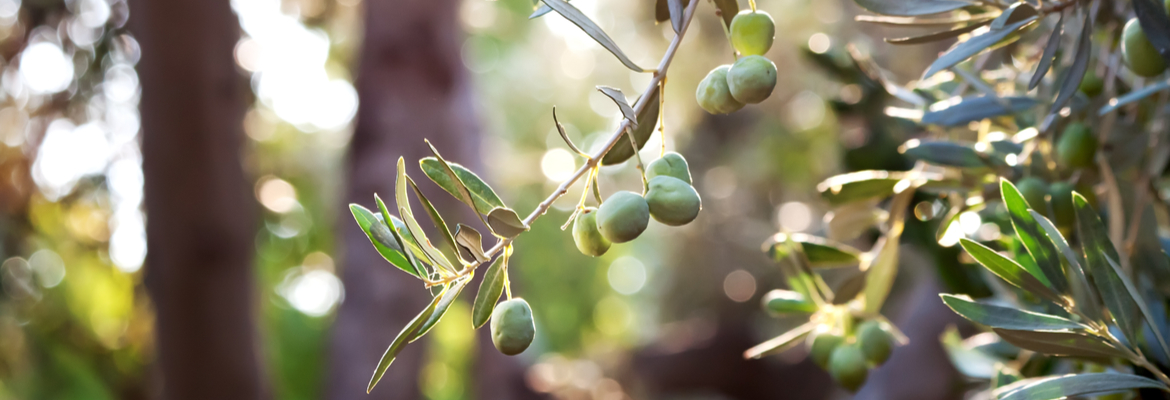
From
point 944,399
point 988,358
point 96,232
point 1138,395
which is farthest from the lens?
point 96,232

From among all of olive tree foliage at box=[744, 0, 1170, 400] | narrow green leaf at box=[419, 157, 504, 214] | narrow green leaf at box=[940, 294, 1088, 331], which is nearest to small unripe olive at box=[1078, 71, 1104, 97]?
olive tree foliage at box=[744, 0, 1170, 400]

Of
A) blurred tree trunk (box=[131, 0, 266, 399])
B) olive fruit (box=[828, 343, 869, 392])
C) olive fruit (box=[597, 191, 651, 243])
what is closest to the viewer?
olive fruit (box=[597, 191, 651, 243])

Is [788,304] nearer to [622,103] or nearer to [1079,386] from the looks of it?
[1079,386]

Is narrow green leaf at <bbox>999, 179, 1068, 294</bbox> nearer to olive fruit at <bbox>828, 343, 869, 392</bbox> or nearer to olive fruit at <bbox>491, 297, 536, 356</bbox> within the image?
olive fruit at <bbox>828, 343, 869, 392</bbox>

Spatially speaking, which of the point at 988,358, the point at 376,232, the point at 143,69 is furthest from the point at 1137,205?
the point at 143,69

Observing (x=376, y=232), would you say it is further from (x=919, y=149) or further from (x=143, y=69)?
(x=143, y=69)

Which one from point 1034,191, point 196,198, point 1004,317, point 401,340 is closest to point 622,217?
point 401,340

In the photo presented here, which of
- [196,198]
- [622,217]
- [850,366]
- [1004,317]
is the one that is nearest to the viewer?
[622,217]
